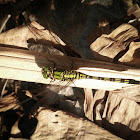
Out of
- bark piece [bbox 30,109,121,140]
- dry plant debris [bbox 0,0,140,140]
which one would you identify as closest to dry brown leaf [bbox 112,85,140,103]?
dry plant debris [bbox 0,0,140,140]

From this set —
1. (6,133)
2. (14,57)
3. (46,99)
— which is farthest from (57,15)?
(6,133)

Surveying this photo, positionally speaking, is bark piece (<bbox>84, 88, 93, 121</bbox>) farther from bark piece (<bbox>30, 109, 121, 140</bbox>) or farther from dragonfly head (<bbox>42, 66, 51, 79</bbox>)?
dragonfly head (<bbox>42, 66, 51, 79</bbox>)


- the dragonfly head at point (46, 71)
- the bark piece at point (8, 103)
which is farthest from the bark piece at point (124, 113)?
the bark piece at point (8, 103)

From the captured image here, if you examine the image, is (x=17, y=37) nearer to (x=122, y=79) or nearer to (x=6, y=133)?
(x=122, y=79)

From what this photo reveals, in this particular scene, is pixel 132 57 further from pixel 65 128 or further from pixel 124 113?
pixel 65 128

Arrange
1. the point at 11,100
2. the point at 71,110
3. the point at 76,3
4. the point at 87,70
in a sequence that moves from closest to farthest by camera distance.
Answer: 1. the point at 87,70
2. the point at 71,110
3. the point at 11,100
4. the point at 76,3

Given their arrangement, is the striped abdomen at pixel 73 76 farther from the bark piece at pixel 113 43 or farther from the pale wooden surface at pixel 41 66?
the bark piece at pixel 113 43
